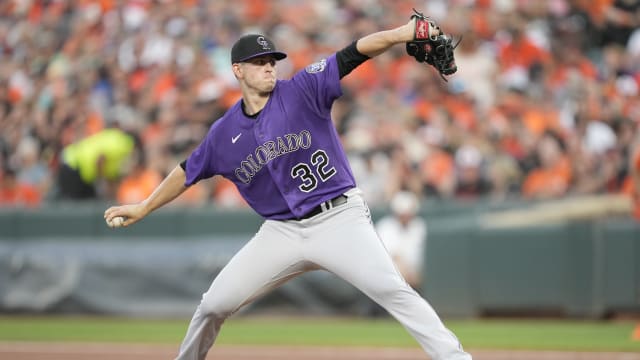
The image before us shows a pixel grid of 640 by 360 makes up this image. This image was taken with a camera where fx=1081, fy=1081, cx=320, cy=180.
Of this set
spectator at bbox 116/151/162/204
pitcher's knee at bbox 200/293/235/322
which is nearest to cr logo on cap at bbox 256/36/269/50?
pitcher's knee at bbox 200/293/235/322

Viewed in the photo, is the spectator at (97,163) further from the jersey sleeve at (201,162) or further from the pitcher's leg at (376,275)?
the pitcher's leg at (376,275)

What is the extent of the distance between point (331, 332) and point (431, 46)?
6.73 m

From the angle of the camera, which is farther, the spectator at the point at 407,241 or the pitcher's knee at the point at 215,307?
the spectator at the point at 407,241

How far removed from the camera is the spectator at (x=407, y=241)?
44.6 ft

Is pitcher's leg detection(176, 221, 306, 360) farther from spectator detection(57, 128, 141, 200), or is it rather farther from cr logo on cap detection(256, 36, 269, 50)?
spectator detection(57, 128, 141, 200)

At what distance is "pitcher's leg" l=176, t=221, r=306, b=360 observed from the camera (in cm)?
633

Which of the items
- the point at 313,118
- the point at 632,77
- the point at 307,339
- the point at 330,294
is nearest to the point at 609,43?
the point at 632,77

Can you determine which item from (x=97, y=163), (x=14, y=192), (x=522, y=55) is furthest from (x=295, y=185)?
(x=14, y=192)

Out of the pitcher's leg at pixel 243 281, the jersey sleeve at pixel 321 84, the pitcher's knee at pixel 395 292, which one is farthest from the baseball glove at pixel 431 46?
the pitcher's leg at pixel 243 281

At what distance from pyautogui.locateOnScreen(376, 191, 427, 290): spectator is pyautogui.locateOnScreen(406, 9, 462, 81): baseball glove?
7.44m

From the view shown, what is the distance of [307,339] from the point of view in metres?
11.5

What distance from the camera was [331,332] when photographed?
12.3 m

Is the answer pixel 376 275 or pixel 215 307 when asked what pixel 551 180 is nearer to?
pixel 376 275

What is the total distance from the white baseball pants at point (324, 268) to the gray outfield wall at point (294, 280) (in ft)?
22.6
